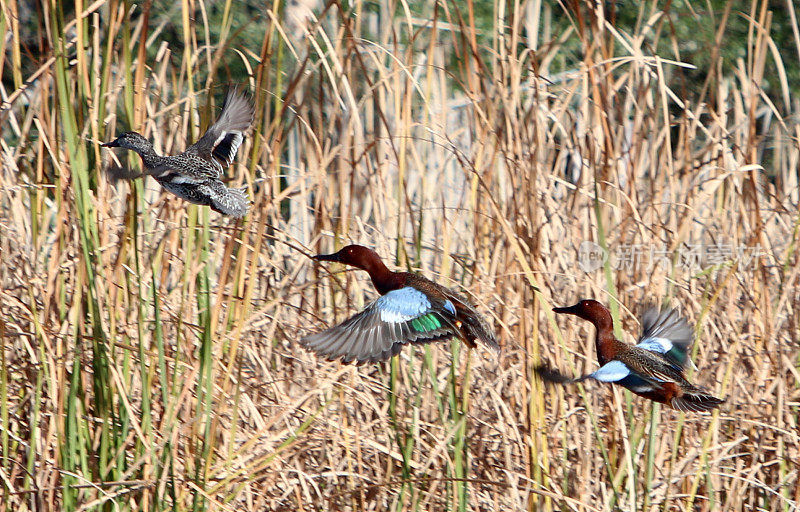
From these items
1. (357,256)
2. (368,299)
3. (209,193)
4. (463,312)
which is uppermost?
(209,193)

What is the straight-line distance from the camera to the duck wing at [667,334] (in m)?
2.25

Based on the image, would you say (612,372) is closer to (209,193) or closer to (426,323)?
(426,323)

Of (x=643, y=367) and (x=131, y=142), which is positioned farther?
(x=643, y=367)

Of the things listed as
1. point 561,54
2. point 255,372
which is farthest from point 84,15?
point 561,54

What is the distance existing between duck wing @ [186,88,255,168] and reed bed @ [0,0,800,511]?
0.05 metres

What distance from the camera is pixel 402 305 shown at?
6.53 ft

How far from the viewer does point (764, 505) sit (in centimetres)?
239

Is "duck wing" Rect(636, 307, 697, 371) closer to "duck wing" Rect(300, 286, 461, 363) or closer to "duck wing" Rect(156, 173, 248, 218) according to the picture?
"duck wing" Rect(300, 286, 461, 363)

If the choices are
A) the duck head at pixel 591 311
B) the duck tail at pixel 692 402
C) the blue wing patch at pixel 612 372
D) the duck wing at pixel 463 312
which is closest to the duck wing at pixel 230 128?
the duck wing at pixel 463 312

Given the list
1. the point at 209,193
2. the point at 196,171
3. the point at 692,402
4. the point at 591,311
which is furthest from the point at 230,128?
the point at 692,402

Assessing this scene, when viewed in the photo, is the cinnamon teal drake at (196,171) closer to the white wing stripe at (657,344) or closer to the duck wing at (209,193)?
the duck wing at (209,193)

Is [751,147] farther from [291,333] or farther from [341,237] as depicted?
[291,333]

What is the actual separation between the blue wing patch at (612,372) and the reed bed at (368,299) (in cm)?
8

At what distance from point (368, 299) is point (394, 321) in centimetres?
103
